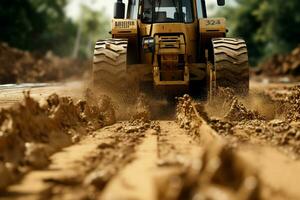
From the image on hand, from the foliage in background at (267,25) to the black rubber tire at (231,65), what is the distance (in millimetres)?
41288

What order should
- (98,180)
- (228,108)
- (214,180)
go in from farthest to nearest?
(228,108), (98,180), (214,180)

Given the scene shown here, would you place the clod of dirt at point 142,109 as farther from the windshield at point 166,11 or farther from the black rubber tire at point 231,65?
the windshield at point 166,11

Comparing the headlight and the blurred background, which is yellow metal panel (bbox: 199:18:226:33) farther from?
the blurred background

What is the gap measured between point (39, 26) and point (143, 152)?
173ft

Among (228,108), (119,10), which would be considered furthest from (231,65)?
(119,10)

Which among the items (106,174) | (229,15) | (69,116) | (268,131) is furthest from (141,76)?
(229,15)

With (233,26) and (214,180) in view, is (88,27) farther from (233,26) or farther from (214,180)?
(214,180)

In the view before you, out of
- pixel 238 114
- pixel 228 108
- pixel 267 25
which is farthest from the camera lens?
pixel 267 25

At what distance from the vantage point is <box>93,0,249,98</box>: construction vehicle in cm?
1365

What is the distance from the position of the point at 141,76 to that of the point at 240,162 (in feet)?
29.3

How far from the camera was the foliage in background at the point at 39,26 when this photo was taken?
1859 inches

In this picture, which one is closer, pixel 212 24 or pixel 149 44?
pixel 149 44

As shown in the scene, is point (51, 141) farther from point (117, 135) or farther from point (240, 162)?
point (240, 162)

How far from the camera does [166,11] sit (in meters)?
14.5
